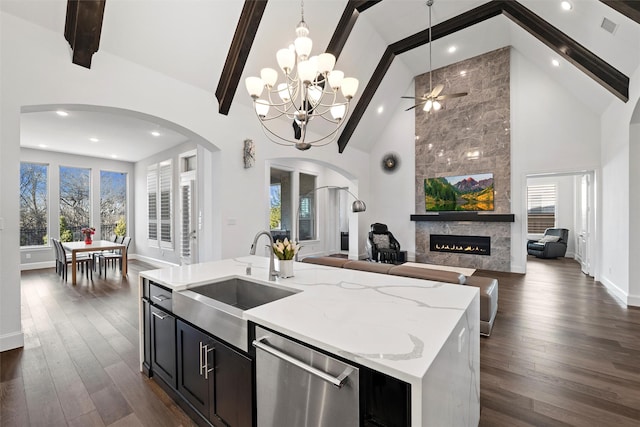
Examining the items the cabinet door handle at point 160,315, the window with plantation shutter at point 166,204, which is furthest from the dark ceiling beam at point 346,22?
the window with plantation shutter at point 166,204

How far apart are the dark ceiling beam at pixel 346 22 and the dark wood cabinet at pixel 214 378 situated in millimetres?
4668

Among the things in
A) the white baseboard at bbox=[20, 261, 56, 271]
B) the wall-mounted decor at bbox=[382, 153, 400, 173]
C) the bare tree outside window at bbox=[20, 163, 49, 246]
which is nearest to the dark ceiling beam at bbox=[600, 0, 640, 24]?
the wall-mounted decor at bbox=[382, 153, 400, 173]

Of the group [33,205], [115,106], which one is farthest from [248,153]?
[33,205]

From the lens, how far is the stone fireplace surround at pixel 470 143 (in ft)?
21.2

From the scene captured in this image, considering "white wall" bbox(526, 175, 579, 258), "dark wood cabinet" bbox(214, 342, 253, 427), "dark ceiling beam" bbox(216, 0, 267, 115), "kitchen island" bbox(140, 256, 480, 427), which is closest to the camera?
"kitchen island" bbox(140, 256, 480, 427)

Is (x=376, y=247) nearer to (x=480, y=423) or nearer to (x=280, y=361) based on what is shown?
(x=480, y=423)

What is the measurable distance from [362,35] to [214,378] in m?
5.75

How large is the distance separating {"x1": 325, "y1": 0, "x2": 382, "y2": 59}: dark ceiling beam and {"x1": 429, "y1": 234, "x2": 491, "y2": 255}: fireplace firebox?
200 inches

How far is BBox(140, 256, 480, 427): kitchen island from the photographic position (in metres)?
0.92

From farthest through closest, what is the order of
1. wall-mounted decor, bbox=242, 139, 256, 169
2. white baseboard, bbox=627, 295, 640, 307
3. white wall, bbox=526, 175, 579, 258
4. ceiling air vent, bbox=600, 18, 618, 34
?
white wall, bbox=526, 175, 579, 258, wall-mounted decor, bbox=242, 139, 256, 169, white baseboard, bbox=627, 295, 640, 307, ceiling air vent, bbox=600, 18, 618, 34

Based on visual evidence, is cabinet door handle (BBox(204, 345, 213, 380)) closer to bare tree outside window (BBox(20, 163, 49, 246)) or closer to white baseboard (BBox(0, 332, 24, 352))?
white baseboard (BBox(0, 332, 24, 352))

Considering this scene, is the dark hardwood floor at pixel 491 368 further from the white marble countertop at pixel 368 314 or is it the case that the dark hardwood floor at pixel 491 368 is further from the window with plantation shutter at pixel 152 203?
the window with plantation shutter at pixel 152 203

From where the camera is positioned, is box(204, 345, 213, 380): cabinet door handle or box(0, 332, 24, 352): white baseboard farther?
box(0, 332, 24, 352): white baseboard

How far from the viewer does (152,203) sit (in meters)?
7.73
